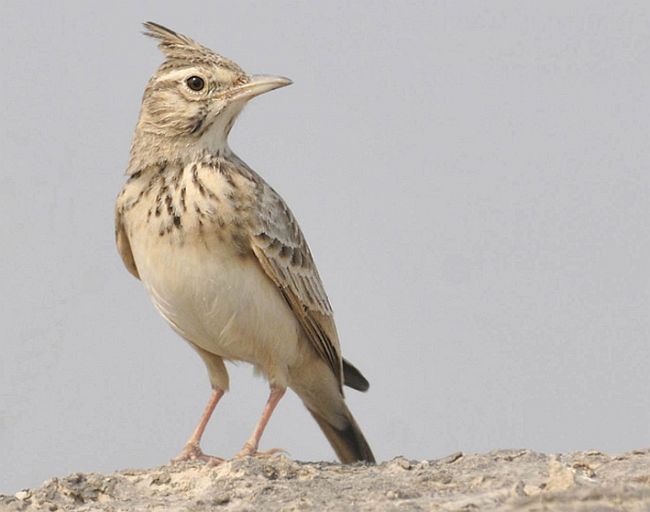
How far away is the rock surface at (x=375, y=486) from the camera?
8.12m

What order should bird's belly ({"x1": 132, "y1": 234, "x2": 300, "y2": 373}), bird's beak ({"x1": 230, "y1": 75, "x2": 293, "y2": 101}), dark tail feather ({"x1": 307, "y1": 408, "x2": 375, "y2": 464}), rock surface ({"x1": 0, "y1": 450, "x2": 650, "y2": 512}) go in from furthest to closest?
1. dark tail feather ({"x1": 307, "y1": 408, "x2": 375, "y2": 464})
2. bird's beak ({"x1": 230, "y1": 75, "x2": 293, "y2": 101})
3. bird's belly ({"x1": 132, "y1": 234, "x2": 300, "y2": 373})
4. rock surface ({"x1": 0, "y1": 450, "x2": 650, "y2": 512})

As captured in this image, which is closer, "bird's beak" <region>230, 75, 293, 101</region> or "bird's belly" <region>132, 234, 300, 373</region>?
"bird's belly" <region>132, 234, 300, 373</region>

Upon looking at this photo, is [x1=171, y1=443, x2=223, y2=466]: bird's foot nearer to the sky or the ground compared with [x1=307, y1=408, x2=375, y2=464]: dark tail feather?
nearer to the sky

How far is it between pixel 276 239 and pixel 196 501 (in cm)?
224

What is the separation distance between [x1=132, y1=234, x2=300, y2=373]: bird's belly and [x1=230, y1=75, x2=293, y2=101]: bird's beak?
1.22 meters

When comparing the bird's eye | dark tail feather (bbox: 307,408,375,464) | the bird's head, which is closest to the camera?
the bird's head

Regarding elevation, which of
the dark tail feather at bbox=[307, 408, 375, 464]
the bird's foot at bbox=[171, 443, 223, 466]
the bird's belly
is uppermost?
the bird's belly

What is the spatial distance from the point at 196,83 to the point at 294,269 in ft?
5.18

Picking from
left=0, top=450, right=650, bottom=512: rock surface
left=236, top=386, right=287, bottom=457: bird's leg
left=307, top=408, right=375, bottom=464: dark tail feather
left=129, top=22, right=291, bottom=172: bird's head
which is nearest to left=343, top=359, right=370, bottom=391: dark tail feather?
left=307, top=408, right=375, bottom=464: dark tail feather

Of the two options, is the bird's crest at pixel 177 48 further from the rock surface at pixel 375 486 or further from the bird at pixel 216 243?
the rock surface at pixel 375 486

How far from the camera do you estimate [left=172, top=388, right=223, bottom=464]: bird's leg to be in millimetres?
10367

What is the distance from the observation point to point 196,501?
29.0 ft

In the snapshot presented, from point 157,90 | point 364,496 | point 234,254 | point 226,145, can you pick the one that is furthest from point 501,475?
point 157,90

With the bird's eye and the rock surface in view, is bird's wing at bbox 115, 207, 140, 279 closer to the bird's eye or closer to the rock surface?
the bird's eye
